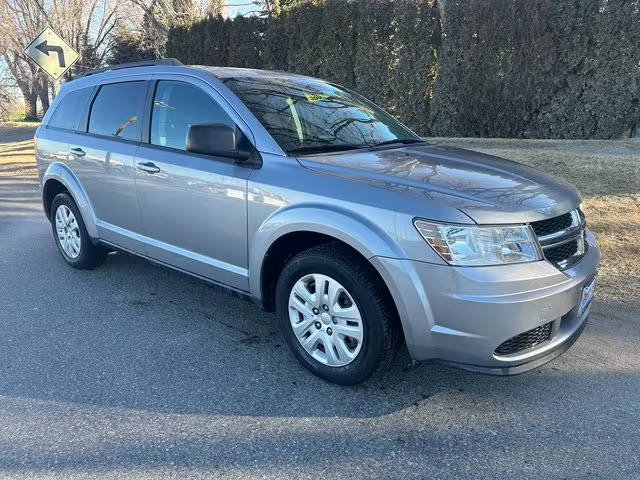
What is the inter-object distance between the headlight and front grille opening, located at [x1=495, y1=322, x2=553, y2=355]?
0.40m

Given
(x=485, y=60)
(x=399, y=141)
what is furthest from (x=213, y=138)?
(x=485, y=60)

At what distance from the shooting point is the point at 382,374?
3254 millimetres

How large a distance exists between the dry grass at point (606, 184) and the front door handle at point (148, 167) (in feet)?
12.4

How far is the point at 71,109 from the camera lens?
548 centimetres

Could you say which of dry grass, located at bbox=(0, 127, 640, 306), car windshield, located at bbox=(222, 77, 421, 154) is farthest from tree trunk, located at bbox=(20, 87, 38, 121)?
car windshield, located at bbox=(222, 77, 421, 154)

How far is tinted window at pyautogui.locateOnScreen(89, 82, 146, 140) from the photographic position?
4566mm

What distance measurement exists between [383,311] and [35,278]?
388 centimetres

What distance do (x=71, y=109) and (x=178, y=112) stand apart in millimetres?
1899

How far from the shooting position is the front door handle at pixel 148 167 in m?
4.18

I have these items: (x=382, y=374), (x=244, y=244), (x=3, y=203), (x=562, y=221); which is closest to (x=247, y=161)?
(x=244, y=244)

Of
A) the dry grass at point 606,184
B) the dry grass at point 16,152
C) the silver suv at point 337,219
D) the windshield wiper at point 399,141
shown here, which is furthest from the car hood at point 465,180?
the dry grass at point 16,152

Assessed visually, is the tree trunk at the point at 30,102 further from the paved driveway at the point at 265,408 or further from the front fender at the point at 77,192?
the paved driveway at the point at 265,408

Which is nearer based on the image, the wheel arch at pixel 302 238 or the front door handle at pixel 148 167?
the wheel arch at pixel 302 238

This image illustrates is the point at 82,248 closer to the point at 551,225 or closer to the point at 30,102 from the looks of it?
the point at 551,225
